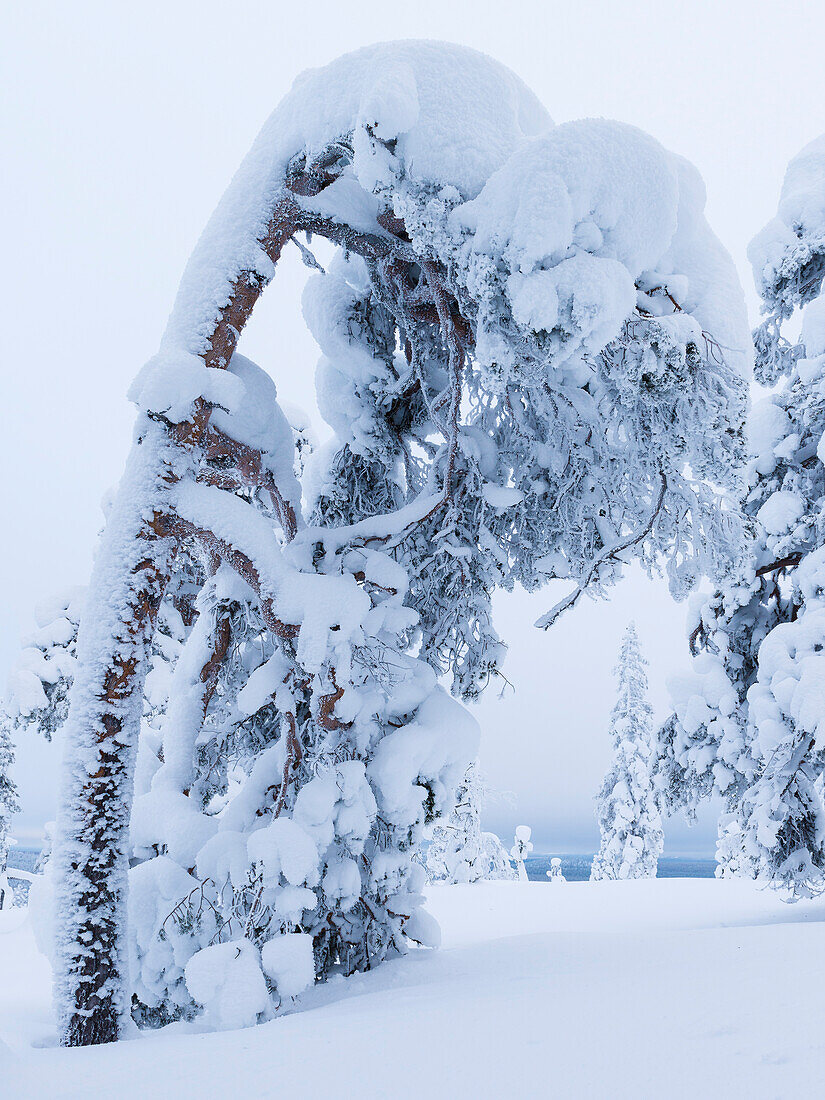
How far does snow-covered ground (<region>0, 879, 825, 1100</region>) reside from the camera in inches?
89.8

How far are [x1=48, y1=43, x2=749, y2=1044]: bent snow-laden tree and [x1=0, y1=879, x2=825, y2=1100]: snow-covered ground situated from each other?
73 cm

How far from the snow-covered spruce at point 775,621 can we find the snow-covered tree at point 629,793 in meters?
19.6

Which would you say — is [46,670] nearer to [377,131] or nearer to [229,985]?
[229,985]

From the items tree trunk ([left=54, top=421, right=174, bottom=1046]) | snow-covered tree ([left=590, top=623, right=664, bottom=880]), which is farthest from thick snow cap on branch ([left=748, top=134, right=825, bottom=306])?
snow-covered tree ([left=590, top=623, right=664, bottom=880])

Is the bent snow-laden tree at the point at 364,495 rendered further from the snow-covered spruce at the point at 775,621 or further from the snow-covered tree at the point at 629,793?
the snow-covered tree at the point at 629,793

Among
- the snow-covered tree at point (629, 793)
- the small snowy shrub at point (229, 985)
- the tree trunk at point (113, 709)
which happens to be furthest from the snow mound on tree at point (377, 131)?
the snow-covered tree at point (629, 793)

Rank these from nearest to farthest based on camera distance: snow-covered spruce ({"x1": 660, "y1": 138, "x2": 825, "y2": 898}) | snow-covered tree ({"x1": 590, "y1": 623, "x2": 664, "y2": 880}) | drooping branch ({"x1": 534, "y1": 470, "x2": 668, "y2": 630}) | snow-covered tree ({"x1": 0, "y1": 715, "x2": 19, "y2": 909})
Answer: drooping branch ({"x1": 534, "y1": 470, "x2": 668, "y2": 630})
snow-covered spruce ({"x1": 660, "y1": 138, "x2": 825, "y2": 898})
snow-covered tree ({"x1": 0, "y1": 715, "x2": 19, "y2": 909})
snow-covered tree ({"x1": 590, "y1": 623, "x2": 664, "y2": 880})

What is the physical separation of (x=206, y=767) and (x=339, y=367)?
3.52m

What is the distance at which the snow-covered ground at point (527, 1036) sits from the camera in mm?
2281

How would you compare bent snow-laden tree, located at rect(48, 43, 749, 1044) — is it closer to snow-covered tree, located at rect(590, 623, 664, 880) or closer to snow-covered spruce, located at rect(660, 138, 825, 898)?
snow-covered spruce, located at rect(660, 138, 825, 898)

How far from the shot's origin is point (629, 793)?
28344 mm

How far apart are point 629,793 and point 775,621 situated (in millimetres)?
20584

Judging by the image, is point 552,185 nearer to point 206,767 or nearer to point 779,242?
point 206,767

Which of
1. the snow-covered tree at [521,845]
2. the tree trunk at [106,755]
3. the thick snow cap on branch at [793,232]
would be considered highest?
the thick snow cap on branch at [793,232]
